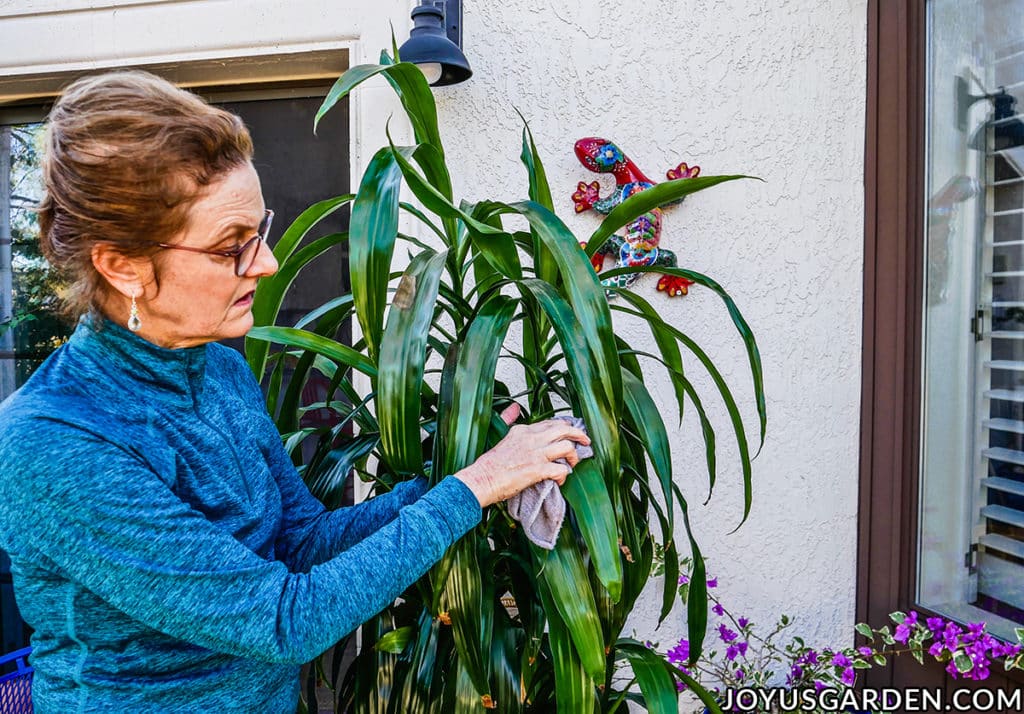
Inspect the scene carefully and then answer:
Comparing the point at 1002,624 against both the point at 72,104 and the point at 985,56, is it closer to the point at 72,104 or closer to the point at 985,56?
the point at 985,56

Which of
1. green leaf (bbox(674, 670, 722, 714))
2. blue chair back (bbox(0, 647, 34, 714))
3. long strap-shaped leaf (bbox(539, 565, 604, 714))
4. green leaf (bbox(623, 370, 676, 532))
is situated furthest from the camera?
blue chair back (bbox(0, 647, 34, 714))

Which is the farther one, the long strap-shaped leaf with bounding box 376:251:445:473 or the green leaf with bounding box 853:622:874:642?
the green leaf with bounding box 853:622:874:642

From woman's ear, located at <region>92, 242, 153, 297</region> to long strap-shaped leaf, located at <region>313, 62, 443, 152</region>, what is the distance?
321mm

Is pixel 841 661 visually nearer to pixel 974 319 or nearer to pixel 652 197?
pixel 974 319

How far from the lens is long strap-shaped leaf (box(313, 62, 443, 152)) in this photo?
39.0 inches

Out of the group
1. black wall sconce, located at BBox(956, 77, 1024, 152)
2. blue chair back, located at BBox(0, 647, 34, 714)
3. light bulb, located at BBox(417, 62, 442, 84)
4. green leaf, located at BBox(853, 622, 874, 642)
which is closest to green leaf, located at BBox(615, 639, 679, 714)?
green leaf, located at BBox(853, 622, 874, 642)

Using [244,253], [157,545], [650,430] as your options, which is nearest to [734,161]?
[650,430]

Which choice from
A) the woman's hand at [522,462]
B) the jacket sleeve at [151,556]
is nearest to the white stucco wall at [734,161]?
the woman's hand at [522,462]

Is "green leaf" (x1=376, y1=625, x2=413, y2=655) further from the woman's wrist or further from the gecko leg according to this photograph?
the gecko leg

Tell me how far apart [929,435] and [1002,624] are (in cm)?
46

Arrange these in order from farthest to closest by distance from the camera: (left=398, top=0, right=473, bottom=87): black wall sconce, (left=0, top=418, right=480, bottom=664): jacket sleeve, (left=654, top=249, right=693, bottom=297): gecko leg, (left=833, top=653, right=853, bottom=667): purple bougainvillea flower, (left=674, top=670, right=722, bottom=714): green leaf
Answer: (left=654, top=249, right=693, bottom=297): gecko leg, (left=833, top=653, right=853, bottom=667): purple bougainvillea flower, (left=398, top=0, right=473, bottom=87): black wall sconce, (left=674, top=670, right=722, bottom=714): green leaf, (left=0, top=418, right=480, bottom=664): jacket sleeve

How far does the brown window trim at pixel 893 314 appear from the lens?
182cm

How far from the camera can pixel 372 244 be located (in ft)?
3.03
